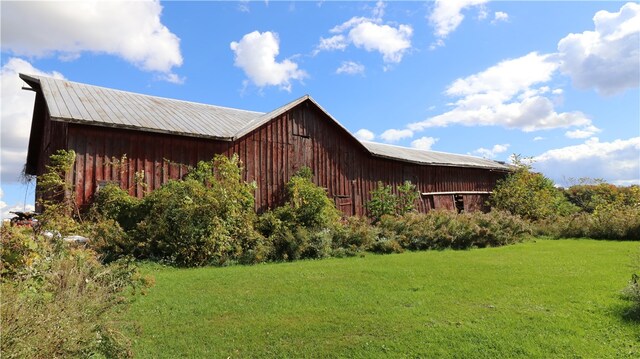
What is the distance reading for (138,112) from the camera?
15.5m

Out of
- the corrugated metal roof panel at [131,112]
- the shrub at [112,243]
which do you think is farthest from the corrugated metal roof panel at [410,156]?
the shrub at [112,243]

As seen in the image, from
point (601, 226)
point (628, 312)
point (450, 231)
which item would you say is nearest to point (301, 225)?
point (450, 231)

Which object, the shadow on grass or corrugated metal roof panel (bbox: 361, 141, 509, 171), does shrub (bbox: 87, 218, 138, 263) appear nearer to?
the shadow on grass

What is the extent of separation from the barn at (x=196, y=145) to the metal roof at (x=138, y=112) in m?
0.04

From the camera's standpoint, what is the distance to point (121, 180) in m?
14.0

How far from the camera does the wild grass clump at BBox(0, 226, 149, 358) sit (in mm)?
3635

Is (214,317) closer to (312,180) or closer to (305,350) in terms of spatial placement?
(305,350)

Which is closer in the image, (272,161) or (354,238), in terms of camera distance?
(354,238)

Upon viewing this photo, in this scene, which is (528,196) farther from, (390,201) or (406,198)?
(390,201)

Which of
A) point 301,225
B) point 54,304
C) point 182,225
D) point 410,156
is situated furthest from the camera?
point 410,156

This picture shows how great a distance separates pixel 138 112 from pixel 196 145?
2404mm

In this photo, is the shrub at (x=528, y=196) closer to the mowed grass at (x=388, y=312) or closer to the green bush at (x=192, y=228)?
the mowed grass at (x=388, y=312)

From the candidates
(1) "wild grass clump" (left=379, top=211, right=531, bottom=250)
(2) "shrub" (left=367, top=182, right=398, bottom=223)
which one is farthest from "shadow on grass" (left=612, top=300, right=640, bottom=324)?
(2) "shrub" (left=367, top=182, right=398, bottom=223)

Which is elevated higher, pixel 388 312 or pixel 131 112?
pixel 131 112
